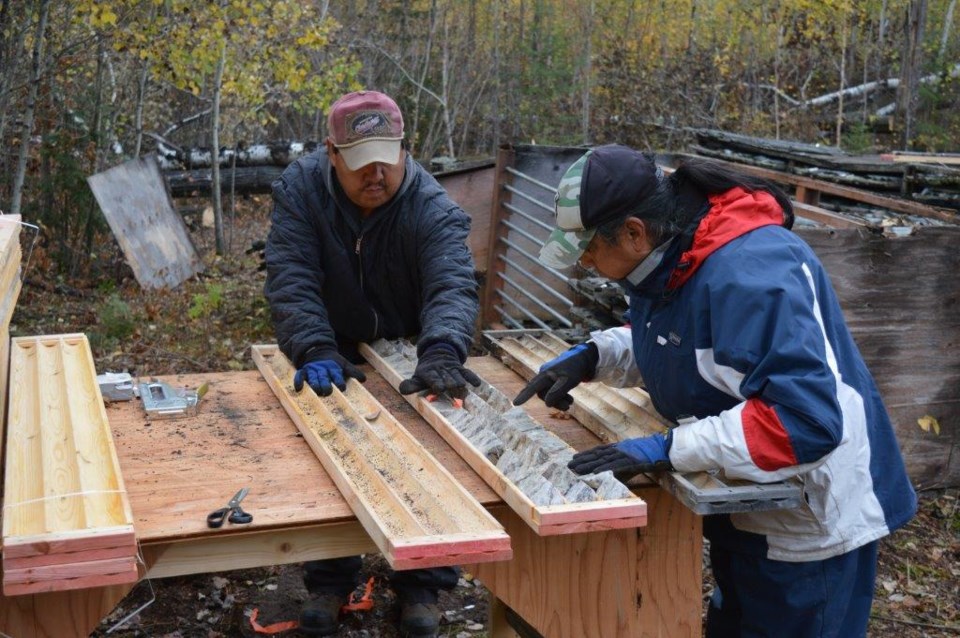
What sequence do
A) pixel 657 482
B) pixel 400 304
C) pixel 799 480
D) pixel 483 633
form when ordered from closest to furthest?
pixel 799 480
pixel 657 482
pixel 400 304
pixel 483 633

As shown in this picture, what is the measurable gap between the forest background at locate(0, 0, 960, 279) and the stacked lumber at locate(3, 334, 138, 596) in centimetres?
640

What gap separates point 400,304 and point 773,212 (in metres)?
1.88

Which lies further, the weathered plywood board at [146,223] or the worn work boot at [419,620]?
the weathered plywood board at [146,223]

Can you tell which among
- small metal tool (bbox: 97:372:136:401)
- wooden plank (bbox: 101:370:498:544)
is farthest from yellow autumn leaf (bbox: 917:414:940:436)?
small metal tool (bbox: 97:372:136:401)

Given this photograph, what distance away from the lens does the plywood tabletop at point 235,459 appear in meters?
2.57

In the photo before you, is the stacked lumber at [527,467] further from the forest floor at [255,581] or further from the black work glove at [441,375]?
the forest floor at [255,581]

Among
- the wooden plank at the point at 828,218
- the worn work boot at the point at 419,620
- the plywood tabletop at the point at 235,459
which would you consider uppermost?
the wooden plank at the point at 828,218

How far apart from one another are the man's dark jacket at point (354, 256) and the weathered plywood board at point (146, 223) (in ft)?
22.7

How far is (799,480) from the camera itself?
8.41 ft

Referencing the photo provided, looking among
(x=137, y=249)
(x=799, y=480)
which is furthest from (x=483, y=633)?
(x=137, y=249)

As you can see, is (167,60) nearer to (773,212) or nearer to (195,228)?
(195,228)

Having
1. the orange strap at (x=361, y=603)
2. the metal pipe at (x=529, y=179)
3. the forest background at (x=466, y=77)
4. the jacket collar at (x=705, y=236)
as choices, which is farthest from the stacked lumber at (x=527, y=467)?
the forest background at (x=466, y=77)

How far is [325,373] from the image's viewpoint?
3559 mm

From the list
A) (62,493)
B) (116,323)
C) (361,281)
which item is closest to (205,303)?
(116,323)
